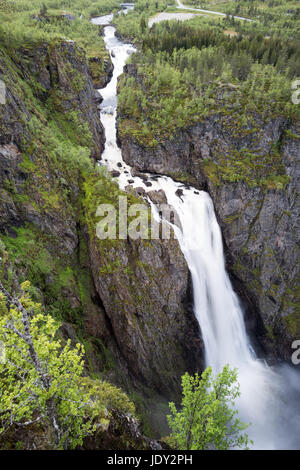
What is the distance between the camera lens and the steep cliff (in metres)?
35.3

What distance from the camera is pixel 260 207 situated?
36.9m

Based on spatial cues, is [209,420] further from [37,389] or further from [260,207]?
[260,207]

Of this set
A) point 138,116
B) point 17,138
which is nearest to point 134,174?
point 138,116

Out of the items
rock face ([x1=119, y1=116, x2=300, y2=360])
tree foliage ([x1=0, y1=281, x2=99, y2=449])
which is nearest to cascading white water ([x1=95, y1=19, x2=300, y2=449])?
rock face ([x1=119, y1=116, x2=300, y2=360])

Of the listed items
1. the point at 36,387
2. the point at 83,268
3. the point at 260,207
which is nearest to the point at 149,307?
the point at 83,268

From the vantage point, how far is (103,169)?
30.2 metres

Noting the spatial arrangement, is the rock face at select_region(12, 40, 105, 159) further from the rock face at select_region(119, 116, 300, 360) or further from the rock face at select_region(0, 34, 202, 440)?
the rock face at select_region(119, 116, 300, 360)

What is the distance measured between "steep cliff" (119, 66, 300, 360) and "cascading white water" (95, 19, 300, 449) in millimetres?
2639

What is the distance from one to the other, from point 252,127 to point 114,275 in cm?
3094

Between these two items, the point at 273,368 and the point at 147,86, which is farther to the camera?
the point at 147,86

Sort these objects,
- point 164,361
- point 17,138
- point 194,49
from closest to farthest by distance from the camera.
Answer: point 17,138, point 164,361, point 194,49

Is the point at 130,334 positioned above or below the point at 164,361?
above
